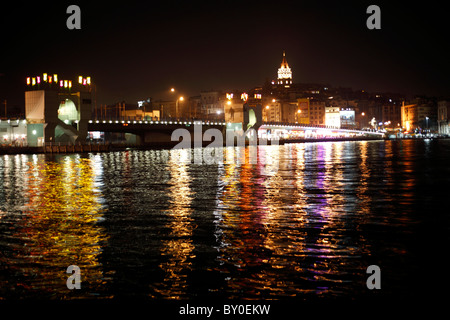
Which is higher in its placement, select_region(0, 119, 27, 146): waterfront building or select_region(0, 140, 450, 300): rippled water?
select_region(0, 119, 27, 146): waterfront building

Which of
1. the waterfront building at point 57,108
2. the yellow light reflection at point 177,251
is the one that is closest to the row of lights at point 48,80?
the waterfront building at point 57,108

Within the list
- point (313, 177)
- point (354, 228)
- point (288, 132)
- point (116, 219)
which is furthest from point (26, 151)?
point (288, 132)

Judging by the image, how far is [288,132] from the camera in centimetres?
19438

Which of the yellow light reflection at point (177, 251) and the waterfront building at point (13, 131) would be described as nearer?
the yellow light reflection at point (177, 251)

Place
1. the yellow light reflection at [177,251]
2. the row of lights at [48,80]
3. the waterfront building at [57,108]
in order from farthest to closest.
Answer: the row of lights at [48,80], the waterfront building at [57,108], the yellow light reflection at [177,251]

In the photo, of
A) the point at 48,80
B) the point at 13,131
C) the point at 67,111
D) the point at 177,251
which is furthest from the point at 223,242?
the point at 13,131

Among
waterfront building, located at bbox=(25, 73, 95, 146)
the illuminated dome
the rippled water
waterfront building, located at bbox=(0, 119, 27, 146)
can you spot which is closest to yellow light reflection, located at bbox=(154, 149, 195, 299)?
the rippled water

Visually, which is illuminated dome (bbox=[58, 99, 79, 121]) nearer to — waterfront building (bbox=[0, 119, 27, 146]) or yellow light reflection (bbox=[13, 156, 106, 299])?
waterfront building (bbox=[0, 119, 27, 146])

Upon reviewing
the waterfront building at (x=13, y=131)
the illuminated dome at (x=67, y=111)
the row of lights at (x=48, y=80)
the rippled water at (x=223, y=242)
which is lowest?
the rippled water at (x=223, y=242)

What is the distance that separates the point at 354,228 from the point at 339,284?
190 inches

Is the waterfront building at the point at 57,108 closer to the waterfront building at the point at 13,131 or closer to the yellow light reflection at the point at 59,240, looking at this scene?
the waterfront building at the point at 13,131

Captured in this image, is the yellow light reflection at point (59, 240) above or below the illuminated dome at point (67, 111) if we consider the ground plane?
below

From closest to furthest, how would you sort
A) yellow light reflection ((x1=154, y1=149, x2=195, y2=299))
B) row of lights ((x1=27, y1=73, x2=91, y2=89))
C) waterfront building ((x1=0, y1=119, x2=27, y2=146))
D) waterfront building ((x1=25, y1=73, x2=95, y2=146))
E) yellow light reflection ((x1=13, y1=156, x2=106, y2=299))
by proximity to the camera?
yellow light reflection ((x1=154, y1=149, x2=195, y2=299)), yellow light reflection ((x1=13, y1=156, x2=106, y2=299)), waterfront building ((x1=25, y1=73, x2=95, y2=146)), row of lights ((x1=27, y1=73, x2=91, y2=89)), waterfront building ((x1=0, y1=119, x2=27, y2=146))

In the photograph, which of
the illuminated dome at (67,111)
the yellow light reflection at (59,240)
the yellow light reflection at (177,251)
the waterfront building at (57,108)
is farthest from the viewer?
the illuminated dome at (67,111)
